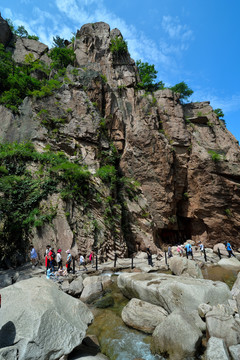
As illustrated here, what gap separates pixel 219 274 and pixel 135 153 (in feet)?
48.2

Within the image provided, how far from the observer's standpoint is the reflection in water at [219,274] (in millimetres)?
11191

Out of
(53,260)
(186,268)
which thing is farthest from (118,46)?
(186,268)

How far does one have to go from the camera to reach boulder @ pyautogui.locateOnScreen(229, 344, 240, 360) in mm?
4105

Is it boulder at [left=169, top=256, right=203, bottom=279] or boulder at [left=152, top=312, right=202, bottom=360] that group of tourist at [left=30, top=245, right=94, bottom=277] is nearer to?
boulder at [left=169, top=256, right=203, bottom=279]

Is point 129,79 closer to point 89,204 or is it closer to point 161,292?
point 89,204

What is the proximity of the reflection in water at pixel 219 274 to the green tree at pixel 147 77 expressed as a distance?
24.8m

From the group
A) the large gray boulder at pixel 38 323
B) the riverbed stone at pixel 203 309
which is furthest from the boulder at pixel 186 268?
the large gray boulder at pixel 38 323

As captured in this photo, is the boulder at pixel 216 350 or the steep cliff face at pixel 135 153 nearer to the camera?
the boulder at pixel 216 350

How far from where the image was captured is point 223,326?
4.82 meters

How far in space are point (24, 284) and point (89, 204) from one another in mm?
11104

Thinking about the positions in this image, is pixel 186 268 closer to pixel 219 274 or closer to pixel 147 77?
pixel 219 274

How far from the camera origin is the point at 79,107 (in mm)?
20922

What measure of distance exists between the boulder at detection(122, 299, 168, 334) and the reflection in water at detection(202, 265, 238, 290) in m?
6.67

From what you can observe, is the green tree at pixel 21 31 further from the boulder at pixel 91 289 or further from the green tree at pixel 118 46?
the boulder at pixel 91 289
